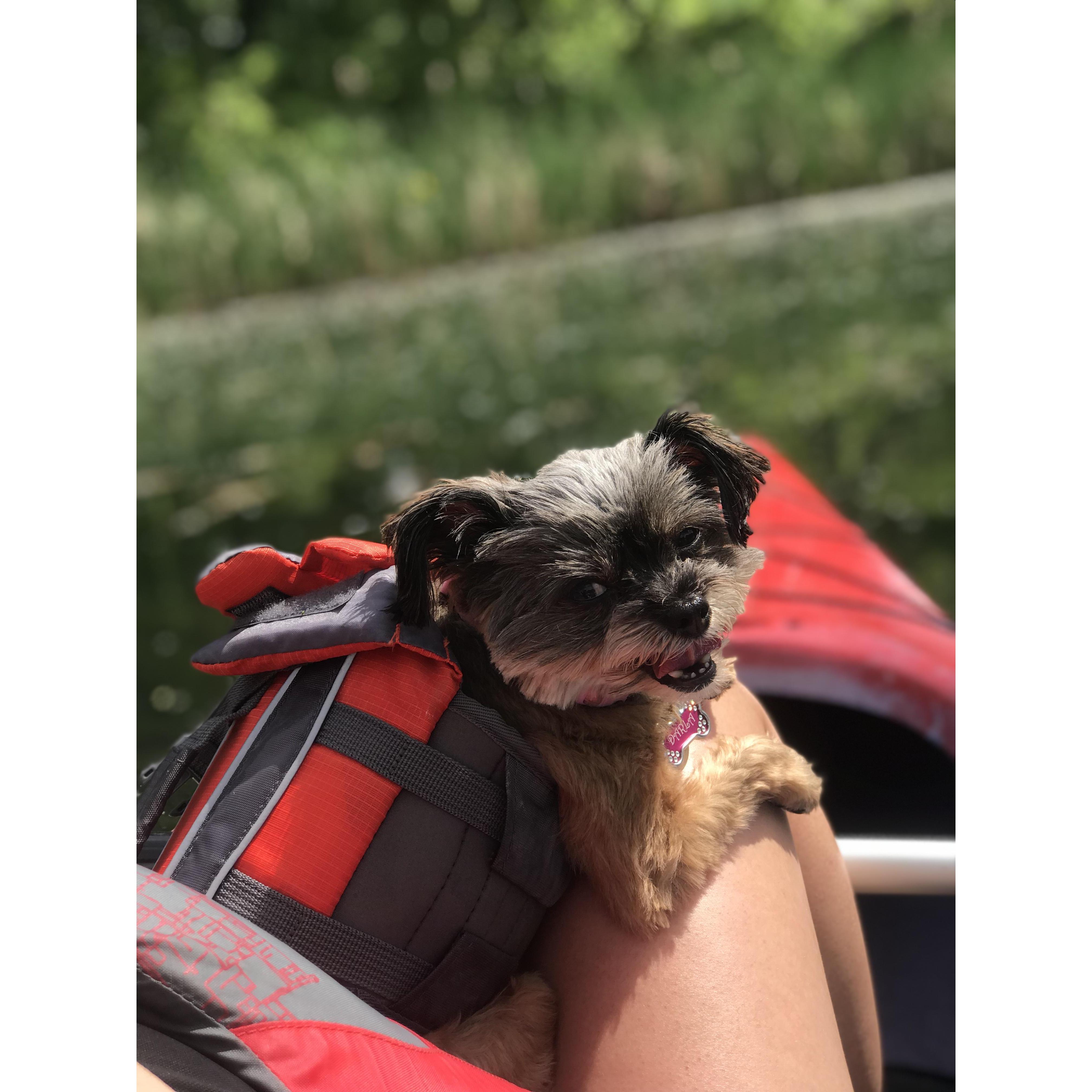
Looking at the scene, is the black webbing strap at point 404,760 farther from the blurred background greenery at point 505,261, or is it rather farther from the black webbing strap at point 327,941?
the blurred background greenery at point 505,261

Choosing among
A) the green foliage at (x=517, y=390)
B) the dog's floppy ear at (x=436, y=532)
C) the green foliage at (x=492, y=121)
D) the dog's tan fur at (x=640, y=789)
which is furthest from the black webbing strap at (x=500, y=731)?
the green foliage at (x=492, y=121)

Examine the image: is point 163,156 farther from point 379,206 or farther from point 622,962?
point 622,962

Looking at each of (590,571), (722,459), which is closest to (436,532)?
(590,571)

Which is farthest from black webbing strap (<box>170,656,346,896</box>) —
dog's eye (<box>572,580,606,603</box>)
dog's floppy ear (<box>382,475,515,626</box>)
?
dog's eye (<box>572,580,606,603</box>)

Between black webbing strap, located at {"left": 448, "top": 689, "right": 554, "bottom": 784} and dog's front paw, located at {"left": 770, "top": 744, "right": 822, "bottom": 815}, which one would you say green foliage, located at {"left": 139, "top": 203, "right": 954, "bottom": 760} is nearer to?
dog's front paw, located at {"left": 770, "top": 744, "right": 822, "bottom": 815}

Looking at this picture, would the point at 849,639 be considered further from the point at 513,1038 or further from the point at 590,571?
the point at 513,1038
